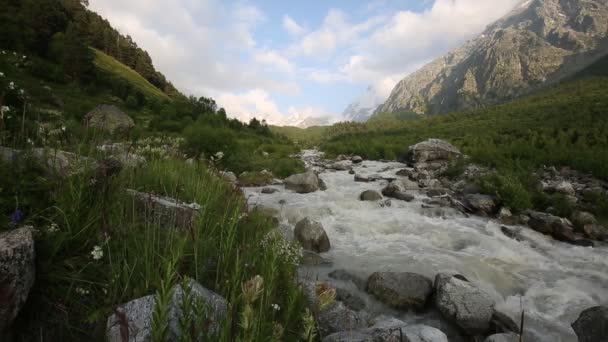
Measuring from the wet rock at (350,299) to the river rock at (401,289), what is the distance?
1.18 ft

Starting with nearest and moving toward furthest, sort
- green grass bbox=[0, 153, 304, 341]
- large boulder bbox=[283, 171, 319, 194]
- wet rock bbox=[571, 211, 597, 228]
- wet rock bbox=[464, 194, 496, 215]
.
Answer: green grass bbox=[0, 153, 304, 341], wet rock bbox=[571, 211, 597, 228], wet rock bbox=[464, 194, 496, 215], large boulder bbox=[283, 171, 319, 194]

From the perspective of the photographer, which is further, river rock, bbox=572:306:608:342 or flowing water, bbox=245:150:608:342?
flowing water, bbox=245:150:608:342

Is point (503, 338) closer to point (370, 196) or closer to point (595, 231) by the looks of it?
point (595, 231)

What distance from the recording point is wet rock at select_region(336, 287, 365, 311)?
3.95 meters

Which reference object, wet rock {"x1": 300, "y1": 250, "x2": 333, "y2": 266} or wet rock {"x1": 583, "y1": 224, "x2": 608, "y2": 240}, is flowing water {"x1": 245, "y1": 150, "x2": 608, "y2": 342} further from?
wet rock {"x1": 583, "y1": 224, "x2": 608, "y2": 240}

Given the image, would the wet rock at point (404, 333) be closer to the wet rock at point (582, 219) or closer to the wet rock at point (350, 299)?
the wet rock at point (350, 299)

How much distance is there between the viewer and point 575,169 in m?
12.2

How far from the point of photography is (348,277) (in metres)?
4.94

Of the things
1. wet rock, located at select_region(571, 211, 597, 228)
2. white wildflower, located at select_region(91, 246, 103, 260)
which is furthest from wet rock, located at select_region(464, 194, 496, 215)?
white wildflower, located at select_region(91, 246, 103, 260)

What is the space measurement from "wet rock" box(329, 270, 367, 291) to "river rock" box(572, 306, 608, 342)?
2.70m

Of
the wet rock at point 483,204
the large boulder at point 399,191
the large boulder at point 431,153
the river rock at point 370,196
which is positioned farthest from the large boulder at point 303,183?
the large boulder at point 431,153

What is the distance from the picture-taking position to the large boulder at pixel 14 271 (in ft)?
4.91

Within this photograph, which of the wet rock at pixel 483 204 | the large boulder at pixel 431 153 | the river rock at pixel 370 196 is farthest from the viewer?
the large boulder at pixel 431 153

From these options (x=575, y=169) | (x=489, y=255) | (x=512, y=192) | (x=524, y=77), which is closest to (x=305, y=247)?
(x=489, y=255)
